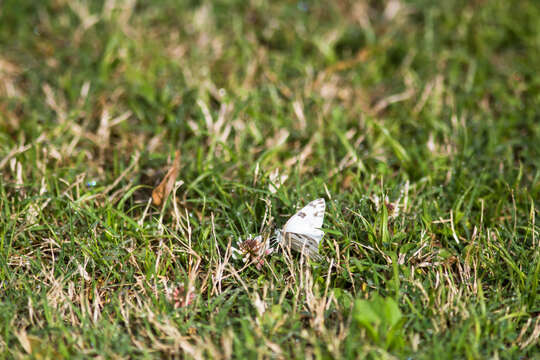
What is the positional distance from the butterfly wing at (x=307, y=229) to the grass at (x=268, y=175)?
0.19 ft

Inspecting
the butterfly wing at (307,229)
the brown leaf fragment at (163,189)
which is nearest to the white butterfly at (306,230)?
the butterfly wing at (307,229)

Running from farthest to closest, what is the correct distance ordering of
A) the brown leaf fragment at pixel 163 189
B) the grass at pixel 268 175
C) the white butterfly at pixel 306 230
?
the brown leaf fragment at pixel 163 189 → the white butterfly at pixel 306 230 → the grass at pixel 268 175

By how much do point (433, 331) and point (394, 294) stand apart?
0.66ft

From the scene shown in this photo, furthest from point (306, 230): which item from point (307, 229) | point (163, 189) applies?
point (163, 189)

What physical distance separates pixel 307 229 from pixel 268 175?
482mm

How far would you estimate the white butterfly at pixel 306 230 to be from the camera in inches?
88.0

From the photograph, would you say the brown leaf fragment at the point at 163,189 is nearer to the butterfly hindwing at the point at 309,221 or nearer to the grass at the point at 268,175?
the grass at the point at 268,175

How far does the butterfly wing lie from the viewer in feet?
7.33

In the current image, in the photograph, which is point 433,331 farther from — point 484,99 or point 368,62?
point 368,62

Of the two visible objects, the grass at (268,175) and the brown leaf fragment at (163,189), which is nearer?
the grass at (268,175)

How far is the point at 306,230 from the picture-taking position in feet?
7.33

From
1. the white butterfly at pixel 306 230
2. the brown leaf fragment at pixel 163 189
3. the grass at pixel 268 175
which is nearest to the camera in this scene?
the grass at pixel 268 175

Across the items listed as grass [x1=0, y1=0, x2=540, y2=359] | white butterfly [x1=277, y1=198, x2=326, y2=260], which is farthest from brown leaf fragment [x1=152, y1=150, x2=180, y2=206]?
white butterfly [x1=277, y1=198, x2=326, y2=260]

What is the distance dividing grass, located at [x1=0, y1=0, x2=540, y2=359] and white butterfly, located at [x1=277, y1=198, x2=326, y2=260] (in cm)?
6
